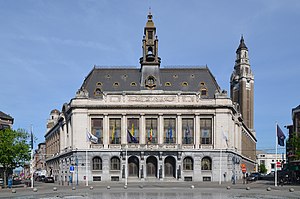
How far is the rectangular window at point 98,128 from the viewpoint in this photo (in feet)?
315

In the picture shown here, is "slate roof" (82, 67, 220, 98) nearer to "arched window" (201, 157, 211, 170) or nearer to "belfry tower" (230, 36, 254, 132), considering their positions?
"arched window" (201, 157, 211, 170)

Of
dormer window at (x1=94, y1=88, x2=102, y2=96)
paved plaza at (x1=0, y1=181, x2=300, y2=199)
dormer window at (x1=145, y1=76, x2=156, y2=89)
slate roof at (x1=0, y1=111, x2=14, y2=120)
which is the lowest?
paved plaza at (x1=0, y1=181, x2=300, y2=199)

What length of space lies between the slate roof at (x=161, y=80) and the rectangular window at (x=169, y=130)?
7.56 metres

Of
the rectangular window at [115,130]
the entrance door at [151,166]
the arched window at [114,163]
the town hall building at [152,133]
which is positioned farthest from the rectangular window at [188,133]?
the arched window at [114,163]

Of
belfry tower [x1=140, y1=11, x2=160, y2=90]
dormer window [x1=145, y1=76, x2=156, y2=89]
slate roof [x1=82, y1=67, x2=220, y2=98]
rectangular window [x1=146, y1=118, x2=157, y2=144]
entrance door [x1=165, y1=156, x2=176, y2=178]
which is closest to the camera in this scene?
entrance door [x1=165, y1=156, x2=176, y2=178]

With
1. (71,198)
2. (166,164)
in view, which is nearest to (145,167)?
(166,164)

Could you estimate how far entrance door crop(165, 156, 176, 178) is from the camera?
95625 mm

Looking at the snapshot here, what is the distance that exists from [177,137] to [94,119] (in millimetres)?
16841

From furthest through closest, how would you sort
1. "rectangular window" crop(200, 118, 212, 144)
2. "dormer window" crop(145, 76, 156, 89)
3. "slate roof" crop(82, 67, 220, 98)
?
1. "slate roof" crop(82, 67, 220, 98)
2. "dormer window" crop(145, 76, 156, 89)
3. "rectangular window" crop(200, 118, 212, 144)

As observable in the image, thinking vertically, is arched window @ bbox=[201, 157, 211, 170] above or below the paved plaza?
above

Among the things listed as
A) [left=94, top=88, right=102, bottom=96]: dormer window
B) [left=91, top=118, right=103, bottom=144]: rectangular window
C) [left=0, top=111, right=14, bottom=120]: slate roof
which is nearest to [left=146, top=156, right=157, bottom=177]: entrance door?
[left=91, top=118, right=103, bottom=144]: rectangular window

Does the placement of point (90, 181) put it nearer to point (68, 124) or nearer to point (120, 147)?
point (120, 147)

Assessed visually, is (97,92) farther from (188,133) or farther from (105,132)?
(188,133)

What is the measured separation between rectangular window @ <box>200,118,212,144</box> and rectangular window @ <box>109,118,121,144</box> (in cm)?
1636
